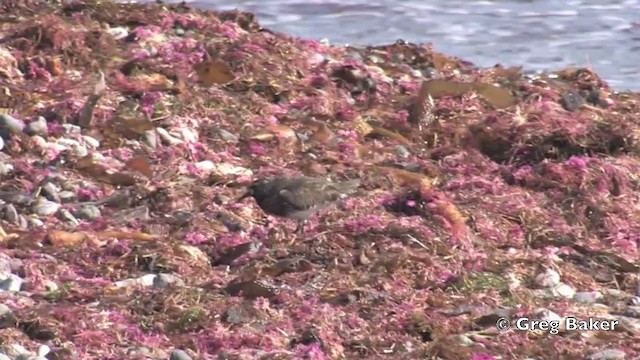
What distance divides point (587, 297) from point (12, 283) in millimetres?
2100

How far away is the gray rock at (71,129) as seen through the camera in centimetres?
682

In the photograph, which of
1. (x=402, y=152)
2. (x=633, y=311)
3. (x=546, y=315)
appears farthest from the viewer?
(x=402, y=152)

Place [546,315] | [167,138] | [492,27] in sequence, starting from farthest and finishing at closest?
[492,27]
[167,138]
[546,315]

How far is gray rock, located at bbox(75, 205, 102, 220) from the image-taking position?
19.4 feet

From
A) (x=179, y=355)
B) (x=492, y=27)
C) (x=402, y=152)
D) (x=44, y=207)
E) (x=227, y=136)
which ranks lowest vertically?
(x=492, y=27)

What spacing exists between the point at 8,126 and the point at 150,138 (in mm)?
673

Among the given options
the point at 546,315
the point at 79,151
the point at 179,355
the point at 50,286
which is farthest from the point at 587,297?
the point at 79,151

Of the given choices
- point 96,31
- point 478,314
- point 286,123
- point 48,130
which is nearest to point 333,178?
point 286,123

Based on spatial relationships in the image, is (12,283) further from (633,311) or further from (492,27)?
(492,27)

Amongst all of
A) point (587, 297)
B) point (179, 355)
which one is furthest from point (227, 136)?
point (179, 355)

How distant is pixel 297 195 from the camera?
19.2 feet

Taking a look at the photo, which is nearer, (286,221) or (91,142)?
(286,221)

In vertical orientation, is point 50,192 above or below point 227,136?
above

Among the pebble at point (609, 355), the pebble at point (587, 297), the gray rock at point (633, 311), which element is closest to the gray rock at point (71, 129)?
the pebble at point (587, 297)
